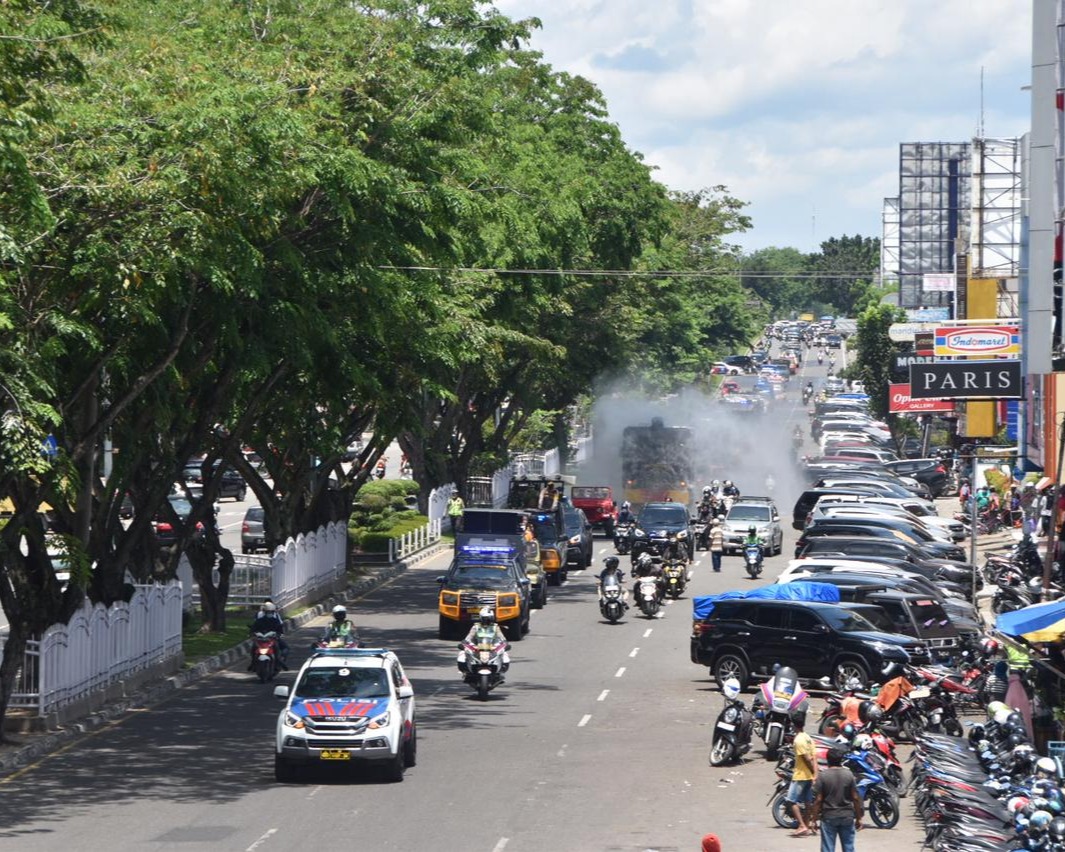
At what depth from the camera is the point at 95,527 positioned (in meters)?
31.8

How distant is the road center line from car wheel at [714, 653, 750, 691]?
12590 mm

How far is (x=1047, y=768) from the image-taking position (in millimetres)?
18516

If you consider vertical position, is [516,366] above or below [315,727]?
above

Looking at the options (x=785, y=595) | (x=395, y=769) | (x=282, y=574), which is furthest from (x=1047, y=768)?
(x=282, y=574)

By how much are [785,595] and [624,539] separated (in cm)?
2276

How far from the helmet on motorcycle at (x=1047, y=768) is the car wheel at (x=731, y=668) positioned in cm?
1223

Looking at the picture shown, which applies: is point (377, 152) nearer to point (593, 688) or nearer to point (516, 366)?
point (593, 688)

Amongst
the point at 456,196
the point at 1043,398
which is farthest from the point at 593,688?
the point at 1043,398

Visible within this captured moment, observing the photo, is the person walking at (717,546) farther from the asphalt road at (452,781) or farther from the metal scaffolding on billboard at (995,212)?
the metal scaffolding on billboard at (995,212)

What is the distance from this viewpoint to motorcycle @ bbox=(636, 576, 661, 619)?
137 feet

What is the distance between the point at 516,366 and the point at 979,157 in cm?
4421

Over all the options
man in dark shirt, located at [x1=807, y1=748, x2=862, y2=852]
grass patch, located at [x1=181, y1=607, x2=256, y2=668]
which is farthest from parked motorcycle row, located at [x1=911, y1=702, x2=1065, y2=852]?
grass patch, located at [x1=181, y1=607, x2=256, y2=668]

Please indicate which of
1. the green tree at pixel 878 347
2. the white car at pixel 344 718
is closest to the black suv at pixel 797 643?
the white car at pixel 344 718

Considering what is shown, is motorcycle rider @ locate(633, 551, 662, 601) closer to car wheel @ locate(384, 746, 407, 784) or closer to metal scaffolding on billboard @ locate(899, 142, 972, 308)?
car wheel @ locate(384, 746, 407, 784)
